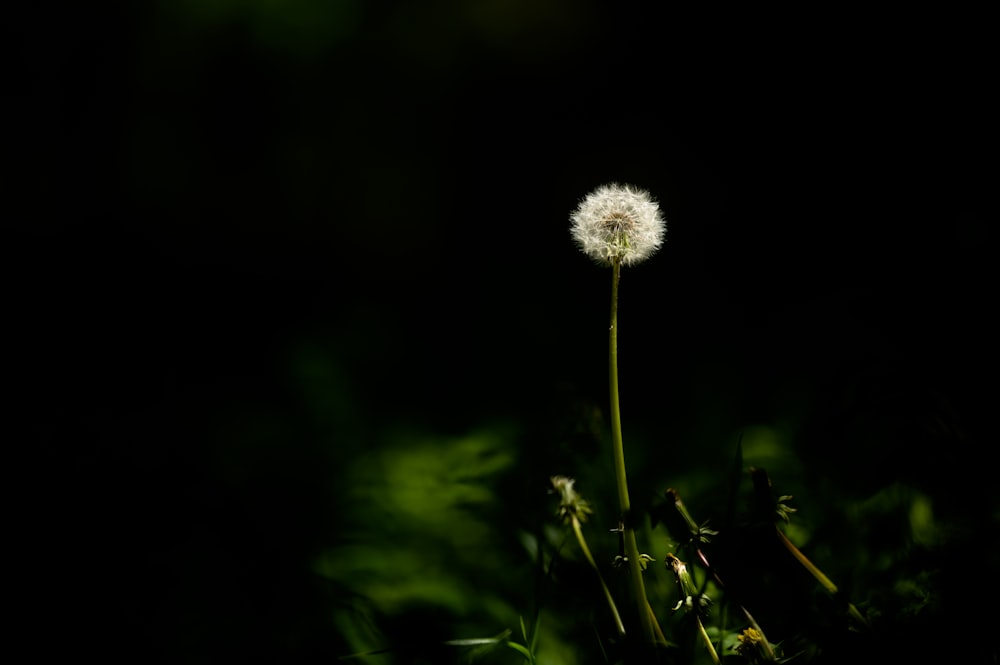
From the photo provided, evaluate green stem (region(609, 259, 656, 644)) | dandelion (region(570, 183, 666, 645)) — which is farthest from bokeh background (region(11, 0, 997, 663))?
dandelion (region(570, 183, 666, 645))

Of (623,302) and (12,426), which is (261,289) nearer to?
(12,426)

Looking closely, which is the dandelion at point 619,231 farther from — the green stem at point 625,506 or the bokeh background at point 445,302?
the bokeh background at point 445,302

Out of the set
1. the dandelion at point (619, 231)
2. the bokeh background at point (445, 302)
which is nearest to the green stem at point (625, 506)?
the dandelion at point (619, 231)

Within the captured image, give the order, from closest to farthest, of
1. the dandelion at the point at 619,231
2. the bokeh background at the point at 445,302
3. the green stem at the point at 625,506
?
1. the green stem at the point at 625,506
2. the dandelion at the point at 619,231
3. the bokeh background at the point at 445,302

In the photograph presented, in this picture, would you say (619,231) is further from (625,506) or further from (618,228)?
(625,506)

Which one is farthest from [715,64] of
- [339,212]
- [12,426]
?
[12,426]

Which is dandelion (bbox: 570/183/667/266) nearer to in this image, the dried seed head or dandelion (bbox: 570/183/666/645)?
dandelion (bbox: 570/183/666/645)

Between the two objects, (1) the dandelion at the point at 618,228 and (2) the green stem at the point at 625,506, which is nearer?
(2) the green stem at the point at 625,506
